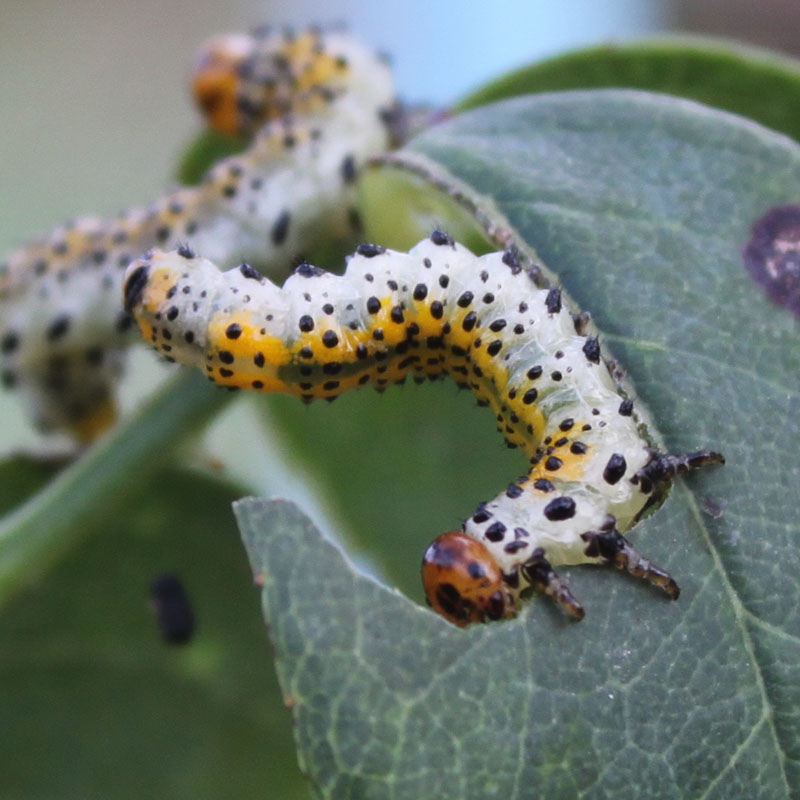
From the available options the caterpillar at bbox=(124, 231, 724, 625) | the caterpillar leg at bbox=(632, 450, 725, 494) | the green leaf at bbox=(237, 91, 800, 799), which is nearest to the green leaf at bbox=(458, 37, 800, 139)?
the green leaf at bbox=(237, 91, 800, 799)

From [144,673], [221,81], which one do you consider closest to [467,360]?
[144,673]

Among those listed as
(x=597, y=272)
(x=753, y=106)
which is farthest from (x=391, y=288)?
(x=753, y=106)

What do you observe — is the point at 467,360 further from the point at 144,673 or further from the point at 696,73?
the point at 144,673

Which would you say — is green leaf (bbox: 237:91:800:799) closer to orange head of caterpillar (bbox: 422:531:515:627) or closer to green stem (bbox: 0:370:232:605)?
orange head of caterpillar (bbox: 422:531:515:627)

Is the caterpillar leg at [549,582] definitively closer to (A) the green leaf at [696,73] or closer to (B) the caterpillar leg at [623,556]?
(B) the caterpillar leg at [623,556]

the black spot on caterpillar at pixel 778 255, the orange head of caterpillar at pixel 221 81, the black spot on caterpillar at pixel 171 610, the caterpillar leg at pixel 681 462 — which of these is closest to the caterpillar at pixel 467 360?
the caterpillar leg at pixel 681 462

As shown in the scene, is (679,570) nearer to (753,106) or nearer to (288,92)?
(753,106)

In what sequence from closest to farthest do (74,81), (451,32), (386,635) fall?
1. (386,635)
2. (451,32)
3. (74,81)
